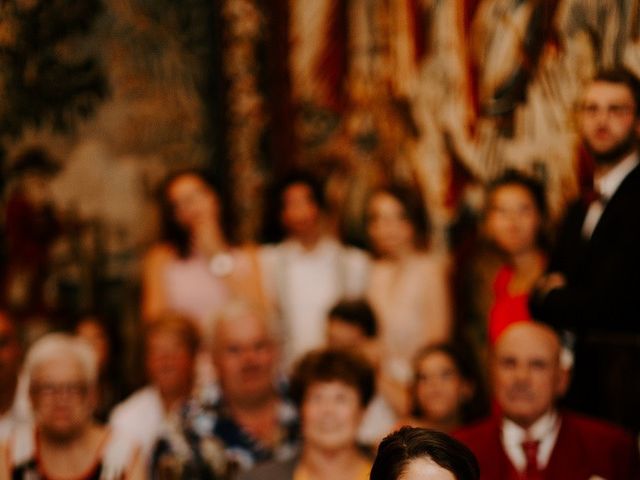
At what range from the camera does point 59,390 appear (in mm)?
5453

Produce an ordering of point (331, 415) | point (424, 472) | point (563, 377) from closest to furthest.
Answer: point (424, 472) < point (563, 377) < point (331, 415)

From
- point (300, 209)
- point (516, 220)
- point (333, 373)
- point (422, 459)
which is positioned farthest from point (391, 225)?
point (422, 459)

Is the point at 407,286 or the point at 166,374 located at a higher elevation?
the point at 407,286

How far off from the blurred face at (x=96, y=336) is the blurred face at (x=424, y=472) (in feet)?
13.7

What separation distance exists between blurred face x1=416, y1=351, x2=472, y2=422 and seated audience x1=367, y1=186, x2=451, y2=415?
0.79m

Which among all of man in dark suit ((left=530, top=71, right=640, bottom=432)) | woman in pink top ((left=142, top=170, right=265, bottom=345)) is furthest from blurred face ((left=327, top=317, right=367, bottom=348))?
man in dark suit ((left=530, top=71, right=640, bottom=432))

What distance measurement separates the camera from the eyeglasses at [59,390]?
5438 millimetres

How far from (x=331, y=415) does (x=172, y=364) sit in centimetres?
141

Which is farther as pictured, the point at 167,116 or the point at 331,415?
the point at 167,116

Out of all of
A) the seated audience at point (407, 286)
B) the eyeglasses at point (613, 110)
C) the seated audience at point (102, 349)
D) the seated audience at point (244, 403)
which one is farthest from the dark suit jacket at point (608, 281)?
the seated audience at point (102, 349)

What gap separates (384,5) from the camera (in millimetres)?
8445

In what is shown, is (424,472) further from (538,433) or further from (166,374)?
(166,374)

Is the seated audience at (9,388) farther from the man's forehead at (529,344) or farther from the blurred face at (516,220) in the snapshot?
the man's forehead at (529,344)

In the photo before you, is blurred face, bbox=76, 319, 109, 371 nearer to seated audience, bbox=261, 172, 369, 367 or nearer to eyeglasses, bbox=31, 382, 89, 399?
seated audience, bbox=261, 172, 369, 367
